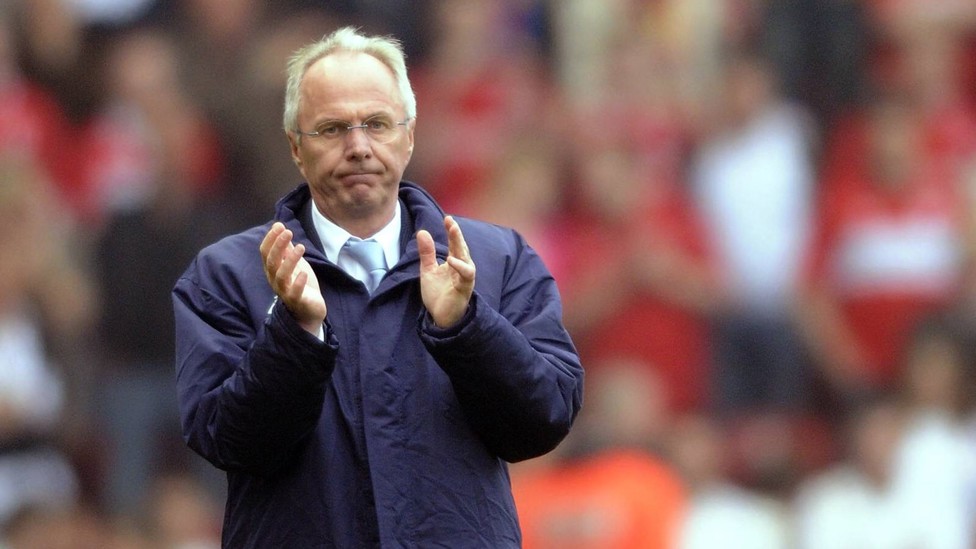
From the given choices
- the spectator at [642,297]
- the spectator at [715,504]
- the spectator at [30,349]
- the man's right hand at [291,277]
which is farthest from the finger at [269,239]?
the spectator at [30,349]

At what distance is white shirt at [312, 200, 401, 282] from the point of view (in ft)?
11.5

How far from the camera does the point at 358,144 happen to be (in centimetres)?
345

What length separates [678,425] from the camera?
8203 mm

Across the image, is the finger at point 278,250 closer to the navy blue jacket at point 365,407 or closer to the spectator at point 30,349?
the navy blue jacket at point 365,407

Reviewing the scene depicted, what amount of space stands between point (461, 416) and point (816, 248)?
222 inches

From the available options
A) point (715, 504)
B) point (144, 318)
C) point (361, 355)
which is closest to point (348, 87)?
point (361, 355)

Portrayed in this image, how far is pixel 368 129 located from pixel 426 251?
11.1 inches

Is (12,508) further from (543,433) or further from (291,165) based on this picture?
(543,433)

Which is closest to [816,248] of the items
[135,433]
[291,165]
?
[291,165]

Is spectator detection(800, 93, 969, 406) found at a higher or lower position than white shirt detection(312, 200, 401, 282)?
higher

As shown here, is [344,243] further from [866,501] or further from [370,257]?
[866,501]

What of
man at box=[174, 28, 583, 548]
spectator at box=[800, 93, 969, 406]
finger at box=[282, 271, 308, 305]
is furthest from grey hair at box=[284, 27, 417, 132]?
spectator at box=[800, 93, 969, 406]

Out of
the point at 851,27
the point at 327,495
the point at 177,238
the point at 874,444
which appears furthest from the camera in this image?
the point at 851,27

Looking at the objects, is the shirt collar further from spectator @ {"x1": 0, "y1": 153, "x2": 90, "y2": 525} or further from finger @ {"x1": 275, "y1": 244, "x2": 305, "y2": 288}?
spectator @ {"x1": 0, "y1": 153, "x2": 90, "y2": 525}
